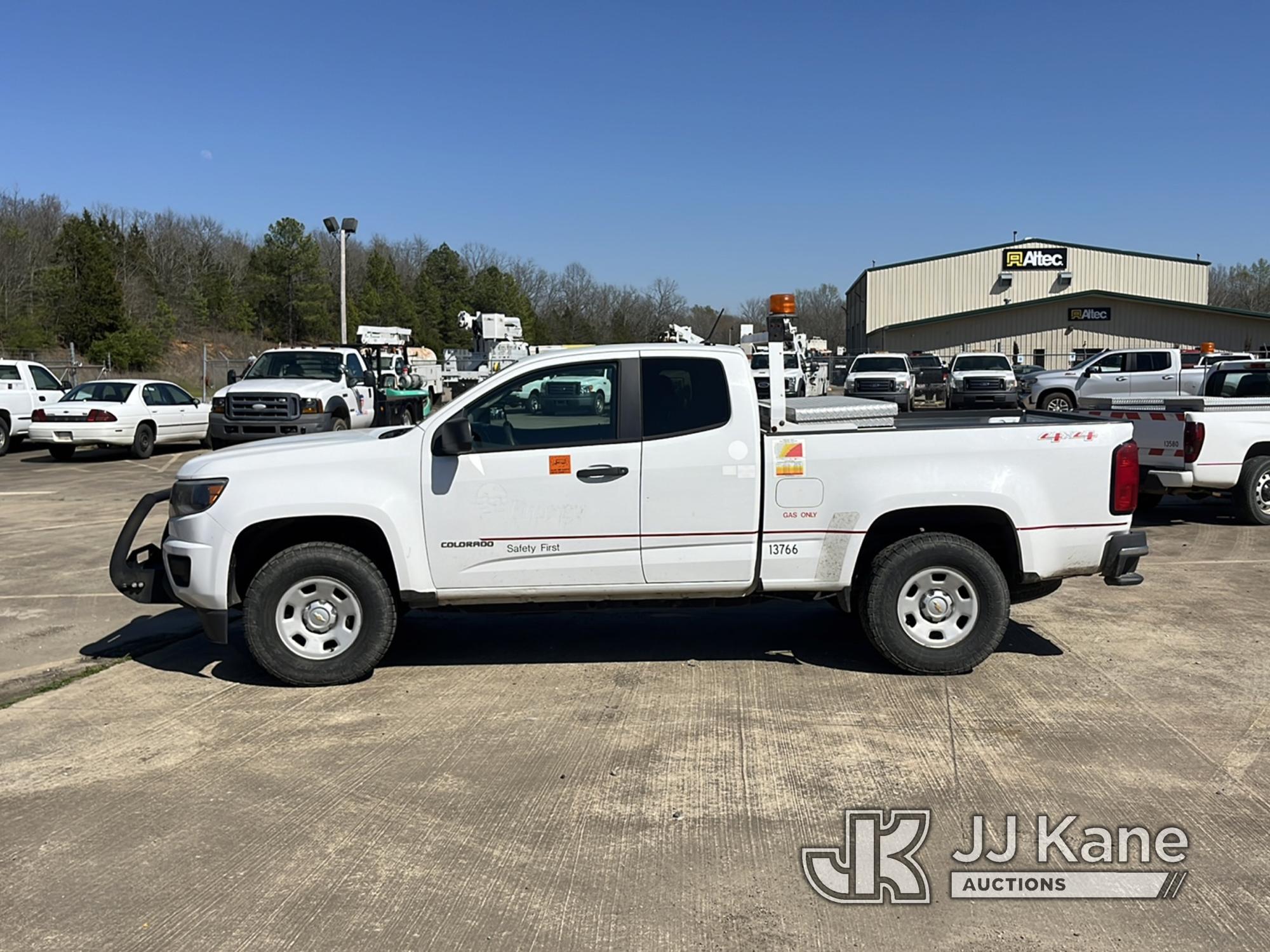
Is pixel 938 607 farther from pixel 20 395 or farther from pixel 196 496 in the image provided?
pixel 20 395

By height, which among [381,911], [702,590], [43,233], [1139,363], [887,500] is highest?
[43,233]

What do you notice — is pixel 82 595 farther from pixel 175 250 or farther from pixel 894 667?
pixel 175 250

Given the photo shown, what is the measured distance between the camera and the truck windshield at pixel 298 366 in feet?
69.2

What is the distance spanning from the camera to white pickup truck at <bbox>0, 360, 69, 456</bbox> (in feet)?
71.3

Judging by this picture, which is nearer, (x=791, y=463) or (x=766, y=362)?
(x=791, y=463)

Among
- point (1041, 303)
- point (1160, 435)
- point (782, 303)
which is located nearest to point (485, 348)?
point (1160, 435)

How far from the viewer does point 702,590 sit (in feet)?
20.7

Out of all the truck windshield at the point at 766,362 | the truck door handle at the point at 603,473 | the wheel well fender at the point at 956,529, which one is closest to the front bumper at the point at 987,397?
the truck windshield at the point at 766,362

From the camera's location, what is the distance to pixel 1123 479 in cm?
630

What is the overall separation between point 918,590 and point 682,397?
5.96 feet

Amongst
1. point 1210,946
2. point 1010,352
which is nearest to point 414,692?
point 1210,946

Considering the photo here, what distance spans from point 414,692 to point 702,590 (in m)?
1.81

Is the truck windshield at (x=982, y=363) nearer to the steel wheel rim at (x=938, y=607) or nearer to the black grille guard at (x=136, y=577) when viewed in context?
the steel wheel rim at (x=938, y=607)

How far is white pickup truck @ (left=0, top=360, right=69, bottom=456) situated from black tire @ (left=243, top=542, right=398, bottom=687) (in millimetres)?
18336
